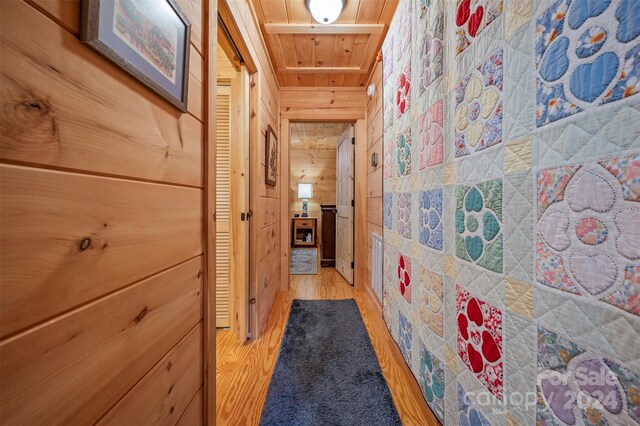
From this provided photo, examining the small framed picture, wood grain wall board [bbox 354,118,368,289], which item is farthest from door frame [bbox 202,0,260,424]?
wood grain wall board [bbox 354,118,368,289]

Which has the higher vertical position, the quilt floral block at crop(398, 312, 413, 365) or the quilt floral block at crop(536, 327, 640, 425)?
the quilt floral block at crop(536, 327, 640, 425)

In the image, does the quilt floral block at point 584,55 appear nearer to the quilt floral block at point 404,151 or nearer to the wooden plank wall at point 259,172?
the quilt floral block at point 404,151

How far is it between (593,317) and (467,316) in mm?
428

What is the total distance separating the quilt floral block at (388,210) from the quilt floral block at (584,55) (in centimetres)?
122

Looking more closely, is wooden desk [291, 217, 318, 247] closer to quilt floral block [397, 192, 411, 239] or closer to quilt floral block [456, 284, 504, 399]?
quilt floral block [397, 192, 411, 239]

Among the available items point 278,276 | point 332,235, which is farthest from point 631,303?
point 332,235

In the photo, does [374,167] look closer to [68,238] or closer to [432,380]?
[432,380]

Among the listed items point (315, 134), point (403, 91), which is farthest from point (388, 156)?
point (315, 134)

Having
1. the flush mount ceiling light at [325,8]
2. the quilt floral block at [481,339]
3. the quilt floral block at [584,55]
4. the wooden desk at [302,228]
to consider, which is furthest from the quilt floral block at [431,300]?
the wooden desk at [302,228]

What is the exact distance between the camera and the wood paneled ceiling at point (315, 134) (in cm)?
439

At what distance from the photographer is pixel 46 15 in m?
0.41

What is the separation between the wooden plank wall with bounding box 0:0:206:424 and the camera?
0.36 m

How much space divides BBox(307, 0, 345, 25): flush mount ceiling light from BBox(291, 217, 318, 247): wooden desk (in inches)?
158

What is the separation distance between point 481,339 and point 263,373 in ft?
4.18
